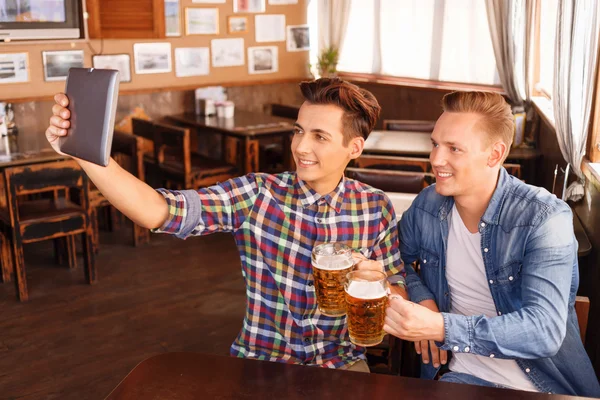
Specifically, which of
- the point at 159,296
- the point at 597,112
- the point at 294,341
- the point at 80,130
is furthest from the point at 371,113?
the point at 159,296

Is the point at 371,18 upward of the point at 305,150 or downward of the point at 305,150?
upward

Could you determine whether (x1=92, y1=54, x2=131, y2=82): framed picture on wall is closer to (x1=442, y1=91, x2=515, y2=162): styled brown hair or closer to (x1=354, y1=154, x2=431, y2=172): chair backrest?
(x1=354, y1=154, x2=431, y2=172): chair backrest

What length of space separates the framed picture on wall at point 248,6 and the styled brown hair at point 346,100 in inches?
181

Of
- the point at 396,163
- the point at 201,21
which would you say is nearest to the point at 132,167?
the point at 201,21

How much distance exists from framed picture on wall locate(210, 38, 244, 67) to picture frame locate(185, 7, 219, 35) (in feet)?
0.38

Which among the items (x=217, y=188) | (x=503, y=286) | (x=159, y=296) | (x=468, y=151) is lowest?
(x=159, y=296)

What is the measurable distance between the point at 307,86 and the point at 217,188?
1.29 ft

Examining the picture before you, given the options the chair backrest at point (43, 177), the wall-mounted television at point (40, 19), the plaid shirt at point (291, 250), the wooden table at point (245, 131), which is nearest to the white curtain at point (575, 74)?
the plaid shirt at point (291, 250)

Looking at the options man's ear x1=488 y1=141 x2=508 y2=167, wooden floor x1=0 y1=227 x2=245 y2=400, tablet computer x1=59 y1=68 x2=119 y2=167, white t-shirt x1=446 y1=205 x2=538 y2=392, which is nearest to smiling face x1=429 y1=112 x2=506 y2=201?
man's ear x1=488 y1=141 x2=508 y2=167

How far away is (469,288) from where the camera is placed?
6.01 ft

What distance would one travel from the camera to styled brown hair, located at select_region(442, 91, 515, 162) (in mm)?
1739

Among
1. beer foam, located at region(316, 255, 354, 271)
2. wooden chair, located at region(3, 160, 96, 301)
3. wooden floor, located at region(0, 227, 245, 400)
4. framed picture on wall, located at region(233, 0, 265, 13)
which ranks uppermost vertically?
framed picture on wall, located at region(233, 0, 265, 13)

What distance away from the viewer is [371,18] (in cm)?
656

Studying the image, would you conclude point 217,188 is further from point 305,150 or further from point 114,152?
point 114,152
